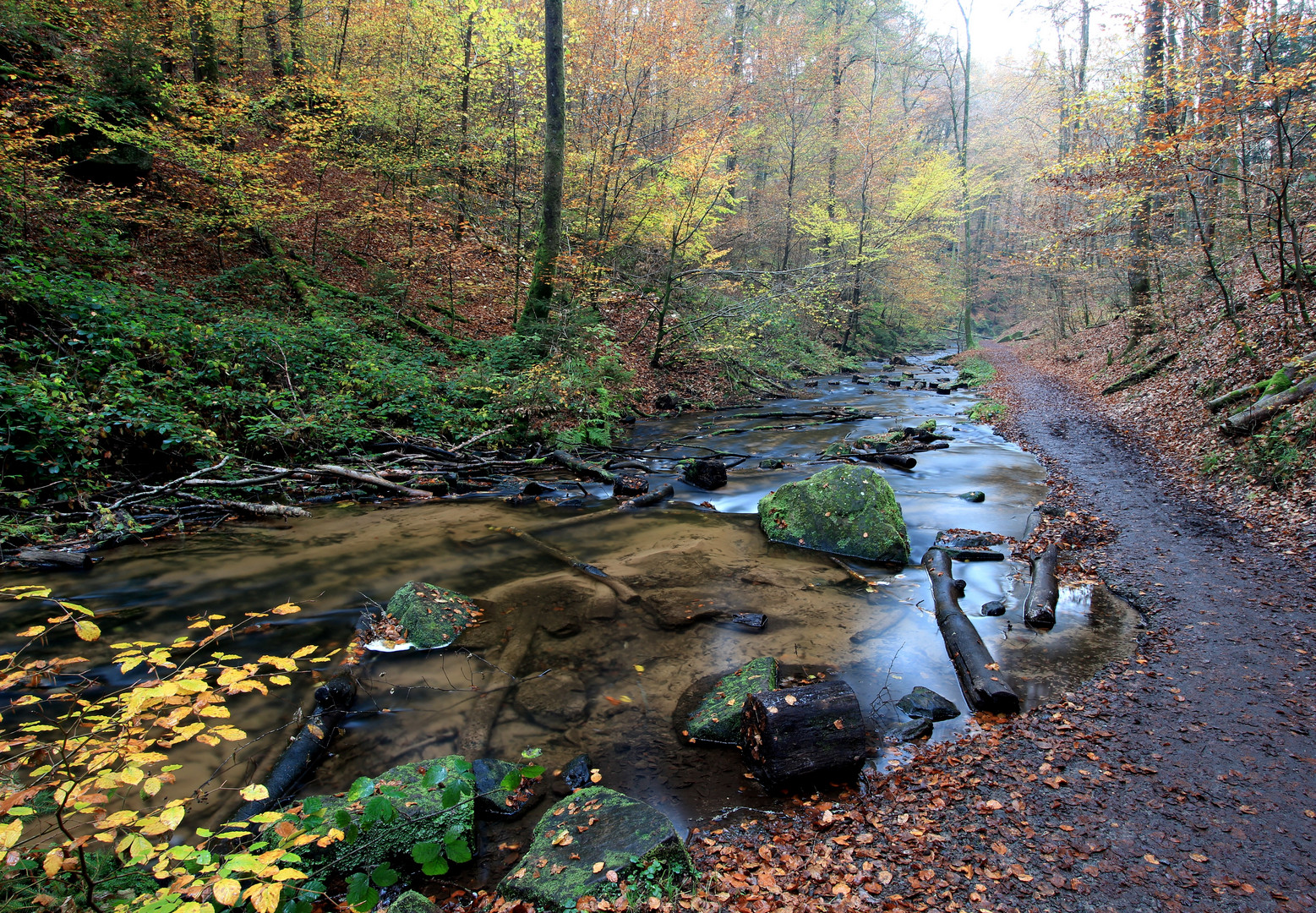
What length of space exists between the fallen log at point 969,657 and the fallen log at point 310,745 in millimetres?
5034

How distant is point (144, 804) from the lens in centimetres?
363

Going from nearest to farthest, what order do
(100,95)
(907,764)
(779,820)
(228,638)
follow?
(779,820)
(907,764)
(228,638)
(100,95)

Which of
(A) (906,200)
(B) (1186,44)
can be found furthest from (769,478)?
(A) (906,200)

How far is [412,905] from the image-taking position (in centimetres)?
272

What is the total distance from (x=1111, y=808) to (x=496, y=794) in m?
3.73

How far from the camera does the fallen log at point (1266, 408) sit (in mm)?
7855

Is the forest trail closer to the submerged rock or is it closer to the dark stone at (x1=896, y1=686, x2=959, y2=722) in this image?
the dark stone at (x1=896, y1=686, x2=959, y2=722)

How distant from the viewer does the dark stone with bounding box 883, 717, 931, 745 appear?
14.0 ft

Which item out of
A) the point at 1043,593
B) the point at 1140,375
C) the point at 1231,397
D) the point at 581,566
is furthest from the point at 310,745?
the point at 1140,375

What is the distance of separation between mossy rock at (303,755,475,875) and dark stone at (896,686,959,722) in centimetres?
340

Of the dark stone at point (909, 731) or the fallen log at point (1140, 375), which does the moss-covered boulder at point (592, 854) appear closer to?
the dark stone at point (909, 731)

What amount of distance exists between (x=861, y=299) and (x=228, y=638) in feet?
99.8

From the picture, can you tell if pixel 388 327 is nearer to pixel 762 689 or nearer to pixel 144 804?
pixel 144 804

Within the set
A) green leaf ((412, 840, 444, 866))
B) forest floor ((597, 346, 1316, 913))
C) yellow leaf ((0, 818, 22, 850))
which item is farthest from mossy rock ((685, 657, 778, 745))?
yellow leaf ((0, 818, 22, 850))
